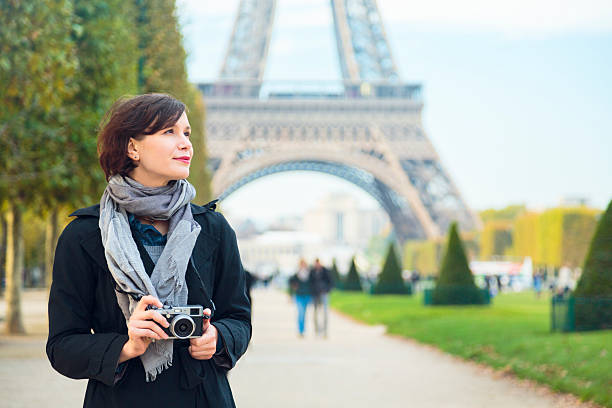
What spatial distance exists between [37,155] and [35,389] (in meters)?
6.94

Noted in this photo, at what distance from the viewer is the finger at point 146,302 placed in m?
2.54

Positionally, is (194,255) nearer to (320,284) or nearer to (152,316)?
(152,316)

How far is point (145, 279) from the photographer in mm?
2613

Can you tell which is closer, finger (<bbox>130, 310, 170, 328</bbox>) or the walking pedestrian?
finger (<bbox>130, 310, 170, 328</bbox>)

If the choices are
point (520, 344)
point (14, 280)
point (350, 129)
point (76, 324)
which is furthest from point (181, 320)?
point (350, 129)

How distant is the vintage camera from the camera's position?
252 centimetres

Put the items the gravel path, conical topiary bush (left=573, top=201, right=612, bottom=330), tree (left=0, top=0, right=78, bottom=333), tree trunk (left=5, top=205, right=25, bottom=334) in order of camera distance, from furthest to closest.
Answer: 1. tree trunk (left=5, top=205, right=25, bottom=334)
2. conical topiary bush (left=573, top=201, right=612, bottom=330)
3. tree (left=0, top=0, right=78, bottom=333)
4. the gravel path

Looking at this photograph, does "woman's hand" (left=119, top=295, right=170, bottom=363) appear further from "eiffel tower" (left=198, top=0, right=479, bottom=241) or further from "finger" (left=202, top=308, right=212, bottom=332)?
"eiffel tower" (left=198, top=0, right=479, bottom=241)

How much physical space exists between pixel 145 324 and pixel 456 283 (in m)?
21.8

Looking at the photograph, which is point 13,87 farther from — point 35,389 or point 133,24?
point 133,24

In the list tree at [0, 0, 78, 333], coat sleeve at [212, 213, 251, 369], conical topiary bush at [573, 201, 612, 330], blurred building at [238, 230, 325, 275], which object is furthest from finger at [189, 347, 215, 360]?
blurred building at [238, 230, 325, 275]

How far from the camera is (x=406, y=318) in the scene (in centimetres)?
2161

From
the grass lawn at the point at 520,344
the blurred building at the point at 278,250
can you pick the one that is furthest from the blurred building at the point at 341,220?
the grass lawn at the point at 520,344

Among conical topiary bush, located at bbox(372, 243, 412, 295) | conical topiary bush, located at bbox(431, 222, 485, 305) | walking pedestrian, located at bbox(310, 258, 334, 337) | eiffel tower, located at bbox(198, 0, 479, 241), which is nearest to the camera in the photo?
walking pedestrian, located at bbox(310, 258, 334, 337)
